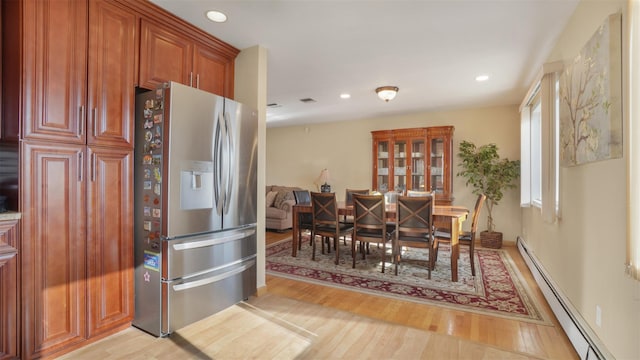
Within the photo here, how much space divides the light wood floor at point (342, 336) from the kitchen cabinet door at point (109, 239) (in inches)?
7.6

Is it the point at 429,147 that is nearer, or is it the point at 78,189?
the point at 78,189

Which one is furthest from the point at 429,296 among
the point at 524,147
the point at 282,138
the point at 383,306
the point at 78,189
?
the point at 282,138

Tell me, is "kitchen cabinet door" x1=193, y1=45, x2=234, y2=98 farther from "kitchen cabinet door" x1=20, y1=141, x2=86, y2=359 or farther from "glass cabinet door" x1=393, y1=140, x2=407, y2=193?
"glass cabinet door" x1=393, y1=140, x2=407, y2=193

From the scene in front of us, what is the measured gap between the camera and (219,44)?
110 inches

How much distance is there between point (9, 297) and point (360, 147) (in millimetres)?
5725

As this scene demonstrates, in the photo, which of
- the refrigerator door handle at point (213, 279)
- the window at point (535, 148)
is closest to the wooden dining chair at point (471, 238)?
the window at point (535, 148)

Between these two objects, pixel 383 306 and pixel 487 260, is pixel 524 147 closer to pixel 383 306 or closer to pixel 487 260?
pixel 487 260

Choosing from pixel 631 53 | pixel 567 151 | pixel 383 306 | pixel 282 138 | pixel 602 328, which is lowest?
pixel 383 306

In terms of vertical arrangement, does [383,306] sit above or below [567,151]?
below

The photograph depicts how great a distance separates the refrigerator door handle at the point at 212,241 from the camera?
86.1 inches

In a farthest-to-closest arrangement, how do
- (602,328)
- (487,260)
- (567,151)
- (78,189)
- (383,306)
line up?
1. (487,260)
2. (383,306)
3. (567,151)
4. (78,189)
5. (602,328)

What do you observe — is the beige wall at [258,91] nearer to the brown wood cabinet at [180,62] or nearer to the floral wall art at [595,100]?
the brown wood cabinet at [180,62]

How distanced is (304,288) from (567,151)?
2551 millimetres

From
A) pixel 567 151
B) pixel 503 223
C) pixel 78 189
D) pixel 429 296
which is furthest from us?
pixel 503 223
